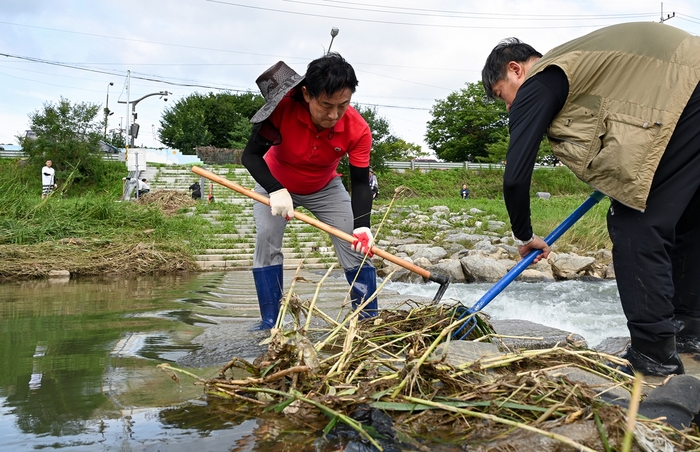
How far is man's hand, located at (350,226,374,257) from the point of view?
3475mm

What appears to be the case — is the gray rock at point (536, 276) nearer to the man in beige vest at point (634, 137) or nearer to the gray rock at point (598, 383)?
the man in beige vest at point (634, 137)

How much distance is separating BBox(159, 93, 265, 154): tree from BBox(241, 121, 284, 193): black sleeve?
43.9 m

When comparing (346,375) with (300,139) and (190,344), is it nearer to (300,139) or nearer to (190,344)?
(190,344)

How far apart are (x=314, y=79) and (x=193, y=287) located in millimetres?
4450

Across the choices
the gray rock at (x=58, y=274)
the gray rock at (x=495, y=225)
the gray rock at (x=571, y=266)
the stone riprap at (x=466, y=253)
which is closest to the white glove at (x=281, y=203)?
the stone riprap at (x=466, y=253)

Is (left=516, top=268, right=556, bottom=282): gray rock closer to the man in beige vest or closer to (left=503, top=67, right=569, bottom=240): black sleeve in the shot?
the man in beige vest

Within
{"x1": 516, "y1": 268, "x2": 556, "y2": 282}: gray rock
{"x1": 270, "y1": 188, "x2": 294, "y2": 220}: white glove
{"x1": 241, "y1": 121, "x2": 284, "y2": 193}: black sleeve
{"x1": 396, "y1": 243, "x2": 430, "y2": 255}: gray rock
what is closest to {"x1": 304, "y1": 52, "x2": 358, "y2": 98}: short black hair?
{"x1": 241, "y1": 121, "x2": 284, "y2": 193}: black sleeve

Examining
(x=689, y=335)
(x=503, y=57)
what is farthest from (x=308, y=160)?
(x=689, y=335)

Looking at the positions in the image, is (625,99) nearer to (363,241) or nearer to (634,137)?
(634,137)

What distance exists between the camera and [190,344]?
3.37 m

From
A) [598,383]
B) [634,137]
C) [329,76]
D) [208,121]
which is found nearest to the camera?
[598,383]

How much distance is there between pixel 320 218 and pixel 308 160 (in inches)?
19.6

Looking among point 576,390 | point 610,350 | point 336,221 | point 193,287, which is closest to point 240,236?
point 193,287

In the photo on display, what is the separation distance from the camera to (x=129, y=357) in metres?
2.96
